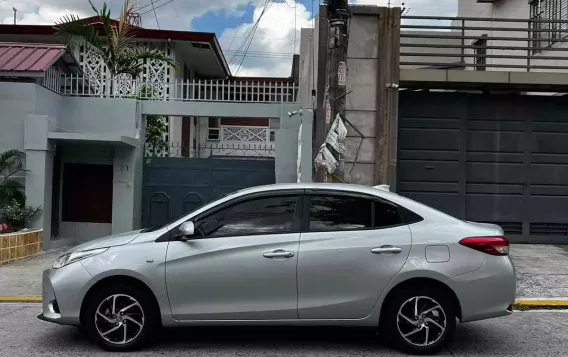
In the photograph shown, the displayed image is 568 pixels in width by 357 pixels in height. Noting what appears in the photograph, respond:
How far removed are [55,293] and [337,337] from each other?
2.80 metres

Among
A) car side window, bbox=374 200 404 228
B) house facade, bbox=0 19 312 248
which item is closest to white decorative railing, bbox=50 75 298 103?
Answer: house facade, bbox=0 19 312 248

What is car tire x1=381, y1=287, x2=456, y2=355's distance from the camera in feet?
18.1

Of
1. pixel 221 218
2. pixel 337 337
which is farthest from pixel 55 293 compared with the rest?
pixel 337 337

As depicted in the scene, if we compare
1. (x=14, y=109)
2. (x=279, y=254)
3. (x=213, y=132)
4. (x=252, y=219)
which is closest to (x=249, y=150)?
(x=14, y=109)

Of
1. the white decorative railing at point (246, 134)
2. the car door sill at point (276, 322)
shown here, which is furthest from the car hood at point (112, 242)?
the white decorative railing at point (246, 134)

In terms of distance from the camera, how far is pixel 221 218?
5672 mm

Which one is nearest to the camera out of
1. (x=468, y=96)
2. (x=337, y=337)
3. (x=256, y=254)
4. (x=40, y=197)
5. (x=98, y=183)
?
(x=256, y=254)

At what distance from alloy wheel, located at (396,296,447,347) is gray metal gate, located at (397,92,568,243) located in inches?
257

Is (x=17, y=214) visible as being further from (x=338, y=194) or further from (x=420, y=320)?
→ (x=420, y=320)

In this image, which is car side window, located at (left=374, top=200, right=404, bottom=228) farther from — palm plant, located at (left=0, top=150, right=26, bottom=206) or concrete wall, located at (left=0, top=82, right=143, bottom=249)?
palm plant, located at (left=0, top=150, right=26, bottom=206)

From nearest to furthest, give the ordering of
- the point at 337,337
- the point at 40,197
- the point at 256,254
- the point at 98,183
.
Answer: the point at 256,254 < the point at 337,337 < the point at 40,197 < the point at 98,183

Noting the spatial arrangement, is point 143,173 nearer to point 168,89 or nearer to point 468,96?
point 168,89

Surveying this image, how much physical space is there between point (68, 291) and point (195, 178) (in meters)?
7.13

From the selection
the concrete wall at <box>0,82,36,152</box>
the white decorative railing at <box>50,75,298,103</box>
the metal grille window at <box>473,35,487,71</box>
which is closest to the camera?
the concrete wall at <box>0,82,36,152</box>
